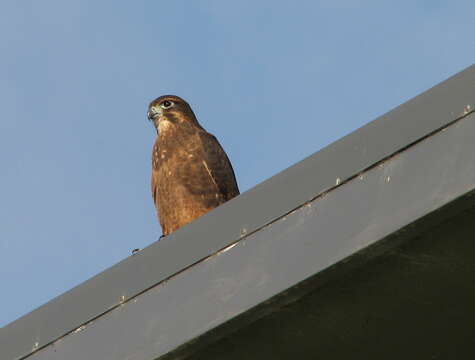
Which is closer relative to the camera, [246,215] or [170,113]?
[246,215]

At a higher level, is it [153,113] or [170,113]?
[153,113]

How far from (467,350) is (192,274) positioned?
2.05 ft

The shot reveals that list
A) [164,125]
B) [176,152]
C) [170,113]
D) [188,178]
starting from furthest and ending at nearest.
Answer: [170,113], [164,125], [176,152], [188,178]

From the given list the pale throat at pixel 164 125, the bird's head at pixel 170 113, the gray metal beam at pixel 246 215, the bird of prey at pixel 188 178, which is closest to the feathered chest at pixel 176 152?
the bird of prey at pixel 188 178

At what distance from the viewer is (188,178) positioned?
6746 millimetres

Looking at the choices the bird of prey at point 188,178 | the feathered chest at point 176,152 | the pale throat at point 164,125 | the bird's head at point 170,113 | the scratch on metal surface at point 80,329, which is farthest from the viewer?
the bird's head at point 170,113

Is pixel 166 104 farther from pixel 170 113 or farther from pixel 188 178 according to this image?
pixel 188 178

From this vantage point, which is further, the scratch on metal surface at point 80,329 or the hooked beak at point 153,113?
the hooked beak at point 153,113

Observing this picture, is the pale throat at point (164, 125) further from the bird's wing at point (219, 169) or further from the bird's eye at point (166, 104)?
the bird's wing at point (219, 169)

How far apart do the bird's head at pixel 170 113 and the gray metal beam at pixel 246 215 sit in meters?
4.94

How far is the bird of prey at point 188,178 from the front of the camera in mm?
6707

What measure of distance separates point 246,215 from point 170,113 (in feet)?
17.8

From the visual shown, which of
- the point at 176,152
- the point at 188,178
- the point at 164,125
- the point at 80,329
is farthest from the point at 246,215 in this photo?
the point at 164,125

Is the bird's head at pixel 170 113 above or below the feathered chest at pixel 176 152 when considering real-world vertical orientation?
above
